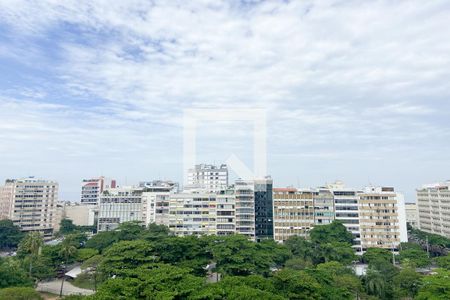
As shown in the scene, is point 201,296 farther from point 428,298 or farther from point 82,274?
point 82,274

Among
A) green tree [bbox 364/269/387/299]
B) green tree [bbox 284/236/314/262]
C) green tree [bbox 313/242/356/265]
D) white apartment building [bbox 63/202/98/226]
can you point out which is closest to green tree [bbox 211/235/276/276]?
green tree [bbox 364/269/387/299]

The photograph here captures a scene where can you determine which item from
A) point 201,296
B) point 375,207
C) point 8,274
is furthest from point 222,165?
point 201,296

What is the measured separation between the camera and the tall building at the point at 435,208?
48688mm

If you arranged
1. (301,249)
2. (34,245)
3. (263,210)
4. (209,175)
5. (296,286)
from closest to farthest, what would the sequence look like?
(296,286) < (34,245) < (301,249) < (263,210) < (209,175)

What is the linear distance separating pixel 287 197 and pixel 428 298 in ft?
81.6

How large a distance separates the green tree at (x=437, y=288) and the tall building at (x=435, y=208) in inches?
1408

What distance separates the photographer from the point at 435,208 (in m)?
51.8

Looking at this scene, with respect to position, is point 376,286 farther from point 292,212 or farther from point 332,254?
point 292,212

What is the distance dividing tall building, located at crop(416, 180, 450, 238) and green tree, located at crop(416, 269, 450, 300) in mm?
35773

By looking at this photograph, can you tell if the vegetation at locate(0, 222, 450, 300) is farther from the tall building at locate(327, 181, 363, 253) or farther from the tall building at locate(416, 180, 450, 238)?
the tall building at locate(416, 180, 450, 238)

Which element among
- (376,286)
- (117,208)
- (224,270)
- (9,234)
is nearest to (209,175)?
(117,208)

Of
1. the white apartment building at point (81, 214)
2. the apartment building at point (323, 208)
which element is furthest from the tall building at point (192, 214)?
the white apartment building at point (81, 214)

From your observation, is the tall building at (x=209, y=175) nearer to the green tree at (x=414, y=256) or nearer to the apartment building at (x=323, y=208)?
the apartment building at (x=323, y=208)

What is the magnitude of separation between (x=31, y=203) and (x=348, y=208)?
170ft
